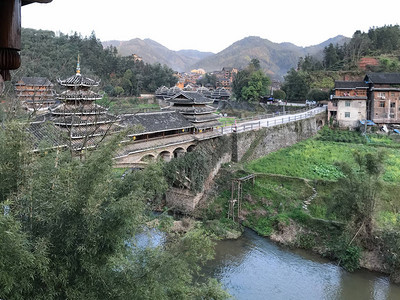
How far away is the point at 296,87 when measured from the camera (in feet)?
172

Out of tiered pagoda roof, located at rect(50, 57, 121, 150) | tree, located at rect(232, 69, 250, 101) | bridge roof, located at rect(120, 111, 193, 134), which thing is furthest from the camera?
tree, located at rect(232, 69, 250, 101)

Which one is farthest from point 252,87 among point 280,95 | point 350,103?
point 350,103

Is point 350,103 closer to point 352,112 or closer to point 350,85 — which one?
point 352,112

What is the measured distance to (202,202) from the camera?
22.2 meters

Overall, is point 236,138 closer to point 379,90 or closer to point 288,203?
point 288,203

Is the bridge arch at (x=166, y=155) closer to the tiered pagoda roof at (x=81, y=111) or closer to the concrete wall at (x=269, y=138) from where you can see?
the tiered pagoda roof at (x=81, y=111)

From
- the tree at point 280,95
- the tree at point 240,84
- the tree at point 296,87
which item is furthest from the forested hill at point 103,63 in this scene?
the tree at point 296,87

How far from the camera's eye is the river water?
1484cm

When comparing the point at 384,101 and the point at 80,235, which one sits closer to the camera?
the point at 80,235

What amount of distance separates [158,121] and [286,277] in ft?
40.9

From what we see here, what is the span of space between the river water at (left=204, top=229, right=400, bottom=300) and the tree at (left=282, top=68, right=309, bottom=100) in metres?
38.4

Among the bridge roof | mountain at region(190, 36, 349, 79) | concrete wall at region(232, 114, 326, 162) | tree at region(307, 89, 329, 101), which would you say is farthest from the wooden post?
→ mountain at region(190, 36, 349, 79)

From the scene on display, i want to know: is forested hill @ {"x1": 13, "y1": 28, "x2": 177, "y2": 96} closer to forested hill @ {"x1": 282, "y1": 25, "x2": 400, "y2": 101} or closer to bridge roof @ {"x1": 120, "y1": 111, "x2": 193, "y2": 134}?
forested hill @ {"x1": 282, "y1": 25, "x2": 400, "y2": 101}

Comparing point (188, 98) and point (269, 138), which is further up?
point (188, 98)
